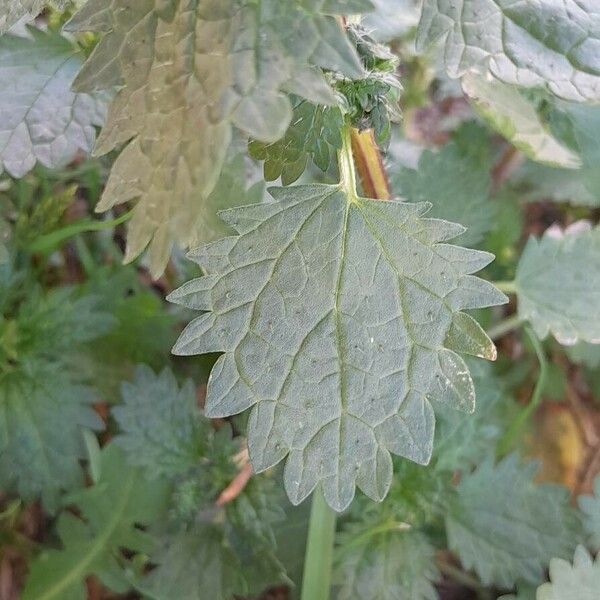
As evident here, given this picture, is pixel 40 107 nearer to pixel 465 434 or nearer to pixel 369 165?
pixel 369 165

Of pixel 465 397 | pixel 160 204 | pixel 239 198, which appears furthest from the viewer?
pixel 239 198

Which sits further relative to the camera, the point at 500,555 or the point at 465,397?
the point at 500,555

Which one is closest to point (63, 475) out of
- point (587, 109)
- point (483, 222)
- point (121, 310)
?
point (121, 310)

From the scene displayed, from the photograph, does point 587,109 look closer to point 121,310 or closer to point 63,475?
point 121,310

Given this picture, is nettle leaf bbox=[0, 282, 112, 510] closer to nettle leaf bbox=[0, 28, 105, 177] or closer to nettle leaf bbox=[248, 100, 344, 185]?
nettle leaf bbox=[0, 28, 105, 177]

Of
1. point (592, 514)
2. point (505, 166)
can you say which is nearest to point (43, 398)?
point (592, 514)

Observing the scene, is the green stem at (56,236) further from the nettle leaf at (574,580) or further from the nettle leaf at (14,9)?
the nettle leaf at (574,580)

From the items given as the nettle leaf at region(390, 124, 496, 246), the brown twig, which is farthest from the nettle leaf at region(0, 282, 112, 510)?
the brown twig

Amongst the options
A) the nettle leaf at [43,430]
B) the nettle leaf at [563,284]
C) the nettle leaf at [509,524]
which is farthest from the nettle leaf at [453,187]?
the nettle leaf at [43,430]
